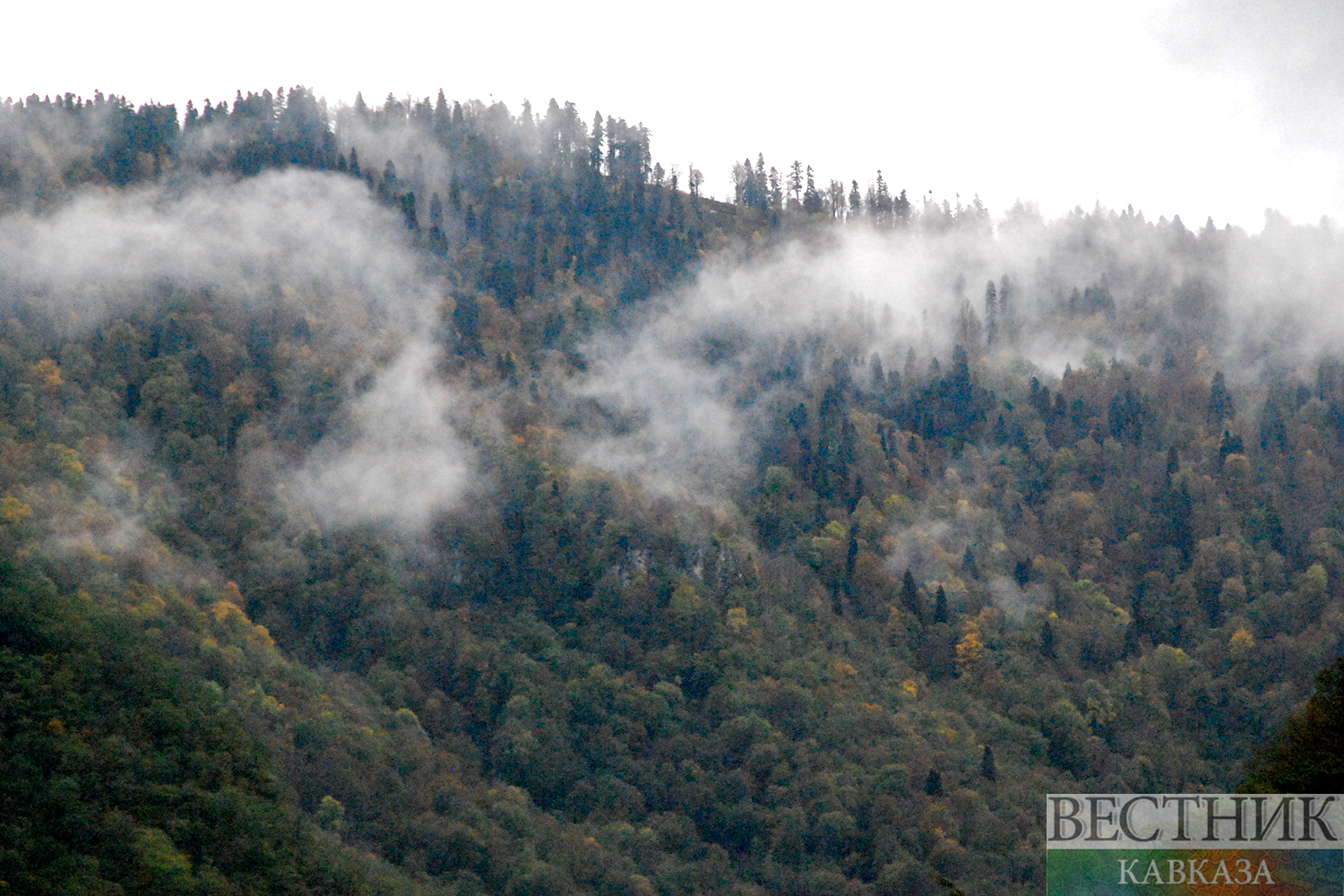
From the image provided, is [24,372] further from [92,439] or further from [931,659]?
[931,659]

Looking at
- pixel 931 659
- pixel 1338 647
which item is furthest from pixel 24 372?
pixel 1338 647

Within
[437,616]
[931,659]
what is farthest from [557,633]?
[931,659]

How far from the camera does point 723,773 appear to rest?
548ft

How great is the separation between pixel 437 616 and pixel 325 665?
58.6 ft

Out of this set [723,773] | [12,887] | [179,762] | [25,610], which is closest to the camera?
[12,887]

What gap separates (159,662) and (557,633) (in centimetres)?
6643

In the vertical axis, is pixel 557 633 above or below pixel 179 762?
below

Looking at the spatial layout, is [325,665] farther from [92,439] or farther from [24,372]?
[24,372]

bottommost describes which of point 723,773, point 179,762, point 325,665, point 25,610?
point 723,773

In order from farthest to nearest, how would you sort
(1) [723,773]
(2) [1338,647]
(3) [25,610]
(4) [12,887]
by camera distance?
1. (2) [1338,647]
2. (1) [723,773]
3. (3) [25,610]
4. (4) [12,887]

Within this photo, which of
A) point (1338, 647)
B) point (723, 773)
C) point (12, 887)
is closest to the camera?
point (12, 887)

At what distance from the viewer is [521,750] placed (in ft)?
552

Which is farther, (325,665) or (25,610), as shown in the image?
(325,665)

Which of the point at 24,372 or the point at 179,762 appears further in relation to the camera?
the point at 24,372
